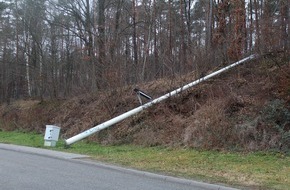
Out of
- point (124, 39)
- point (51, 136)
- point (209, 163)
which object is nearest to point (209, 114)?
point (209, 163)

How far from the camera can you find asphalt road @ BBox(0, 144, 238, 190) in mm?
8797

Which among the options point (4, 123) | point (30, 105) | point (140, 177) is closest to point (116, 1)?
point (30, 105)

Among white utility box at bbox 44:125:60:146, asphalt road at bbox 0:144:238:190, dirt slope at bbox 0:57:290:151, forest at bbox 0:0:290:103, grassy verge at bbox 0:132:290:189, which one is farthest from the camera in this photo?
forest at bbox 0:0:290:103

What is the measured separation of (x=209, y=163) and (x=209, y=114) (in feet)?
14.5

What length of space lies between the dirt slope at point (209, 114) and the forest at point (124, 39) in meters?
1.24

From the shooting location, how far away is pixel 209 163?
12.2 metres

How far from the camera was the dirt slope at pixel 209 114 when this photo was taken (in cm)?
1447

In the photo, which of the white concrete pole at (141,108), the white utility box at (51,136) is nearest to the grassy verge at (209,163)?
the white utility box at (51,136)

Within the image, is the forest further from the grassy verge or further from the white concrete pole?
the grassy verge

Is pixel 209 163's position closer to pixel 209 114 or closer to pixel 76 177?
pixel 76 177

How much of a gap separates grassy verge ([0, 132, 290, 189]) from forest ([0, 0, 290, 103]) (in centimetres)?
676

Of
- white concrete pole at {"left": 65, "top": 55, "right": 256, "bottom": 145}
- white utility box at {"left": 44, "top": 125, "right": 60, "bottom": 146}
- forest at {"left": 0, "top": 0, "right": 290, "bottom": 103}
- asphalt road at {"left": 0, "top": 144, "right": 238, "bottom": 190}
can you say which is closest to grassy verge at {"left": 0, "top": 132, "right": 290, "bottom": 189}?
asphalt road at {"left": 0, "top": 144, "right": 238, "bottom": 190}

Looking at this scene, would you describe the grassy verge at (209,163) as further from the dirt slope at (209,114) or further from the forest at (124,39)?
the forest at (124,39)

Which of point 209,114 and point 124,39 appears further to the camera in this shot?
point 124,39
